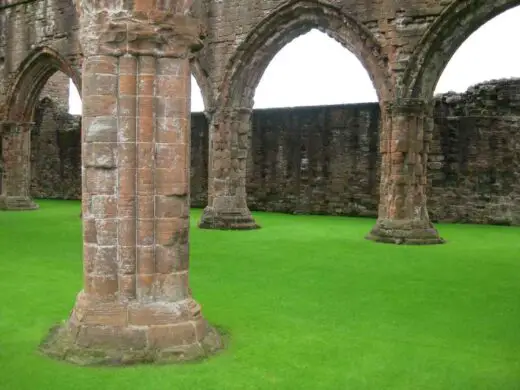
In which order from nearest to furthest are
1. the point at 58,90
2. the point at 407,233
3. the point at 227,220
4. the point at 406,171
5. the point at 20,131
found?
1. the point at 407,233
2. the point at 406,171
3. the point at 227,220
4. the point at 20,131
5. the point at 58,90

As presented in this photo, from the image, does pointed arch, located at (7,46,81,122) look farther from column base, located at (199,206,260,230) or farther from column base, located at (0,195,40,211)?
column base, located at (199,206,260,230)

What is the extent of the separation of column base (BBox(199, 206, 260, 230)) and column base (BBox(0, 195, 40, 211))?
18.9ft

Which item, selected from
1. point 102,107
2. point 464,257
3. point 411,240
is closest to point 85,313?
point 102,107

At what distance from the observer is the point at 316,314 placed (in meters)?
5.32

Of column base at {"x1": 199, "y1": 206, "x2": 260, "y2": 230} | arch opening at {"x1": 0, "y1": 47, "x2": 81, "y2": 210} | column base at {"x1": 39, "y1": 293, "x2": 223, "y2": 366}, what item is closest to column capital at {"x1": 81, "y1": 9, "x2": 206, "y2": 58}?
column base at {"x1": 39, "y1": 293, "x2": 223, "y2": 366}

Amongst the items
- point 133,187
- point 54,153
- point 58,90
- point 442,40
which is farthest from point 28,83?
point 133,187

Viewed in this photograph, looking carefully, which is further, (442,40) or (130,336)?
(442,40)

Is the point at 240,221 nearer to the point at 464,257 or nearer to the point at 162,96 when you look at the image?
the point at 464,257

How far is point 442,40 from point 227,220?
15.9 ft

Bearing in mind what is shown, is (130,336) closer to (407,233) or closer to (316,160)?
(407,233)

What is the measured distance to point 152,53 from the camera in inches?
161

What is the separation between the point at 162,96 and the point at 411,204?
6821 millimetres

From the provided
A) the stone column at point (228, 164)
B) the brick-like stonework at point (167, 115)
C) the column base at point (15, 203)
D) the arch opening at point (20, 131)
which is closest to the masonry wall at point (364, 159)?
the brick-like stonework at point (167, 115)

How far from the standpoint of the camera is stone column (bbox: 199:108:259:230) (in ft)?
39.4
